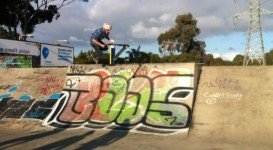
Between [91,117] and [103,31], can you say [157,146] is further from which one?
[103,31]

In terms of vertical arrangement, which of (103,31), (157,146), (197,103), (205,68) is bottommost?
(157,146)

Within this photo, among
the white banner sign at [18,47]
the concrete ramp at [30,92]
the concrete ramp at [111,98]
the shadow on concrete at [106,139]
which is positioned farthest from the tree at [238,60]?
the shadow on concrete at [106,139]

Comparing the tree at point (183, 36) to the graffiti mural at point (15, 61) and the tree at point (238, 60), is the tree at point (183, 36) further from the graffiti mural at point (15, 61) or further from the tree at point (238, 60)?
the graffiti mural at point (15, 61)

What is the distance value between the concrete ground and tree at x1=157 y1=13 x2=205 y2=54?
41973 mm

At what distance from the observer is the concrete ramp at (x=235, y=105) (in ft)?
37.7

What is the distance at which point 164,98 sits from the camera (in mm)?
13289

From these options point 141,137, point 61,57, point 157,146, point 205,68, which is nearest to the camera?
point 157,146

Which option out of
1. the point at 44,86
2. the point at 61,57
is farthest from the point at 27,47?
the point at 44,86

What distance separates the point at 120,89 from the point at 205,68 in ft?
8.79

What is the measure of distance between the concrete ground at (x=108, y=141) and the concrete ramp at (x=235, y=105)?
1.03ft

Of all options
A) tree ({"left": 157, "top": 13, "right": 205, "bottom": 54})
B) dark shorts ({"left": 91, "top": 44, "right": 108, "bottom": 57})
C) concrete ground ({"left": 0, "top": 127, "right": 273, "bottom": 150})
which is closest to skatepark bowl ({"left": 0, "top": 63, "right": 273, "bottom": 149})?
concrete ground ({"left": 0, "top": 127, "right": 273, "bottom": 150})

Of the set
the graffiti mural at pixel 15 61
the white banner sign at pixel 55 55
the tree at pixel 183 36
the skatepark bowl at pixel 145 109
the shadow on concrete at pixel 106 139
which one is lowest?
the shadow on concrete at pixel 106 139

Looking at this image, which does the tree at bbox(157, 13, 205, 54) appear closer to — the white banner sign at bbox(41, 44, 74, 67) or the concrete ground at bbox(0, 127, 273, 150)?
the white banner sign at bbox(41, 44, 74, 67)

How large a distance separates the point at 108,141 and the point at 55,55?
65.9 feet
